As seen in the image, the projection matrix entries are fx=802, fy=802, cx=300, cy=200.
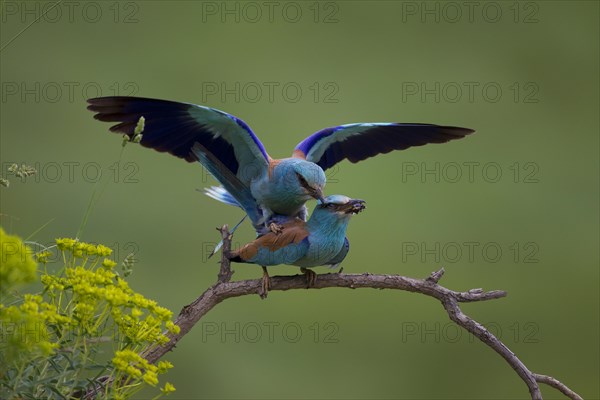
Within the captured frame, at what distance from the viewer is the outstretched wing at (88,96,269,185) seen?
217 cm

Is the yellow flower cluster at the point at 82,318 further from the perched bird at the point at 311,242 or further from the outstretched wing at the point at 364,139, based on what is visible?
the outstretched wing at the point at 364,139

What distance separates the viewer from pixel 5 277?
1.12m

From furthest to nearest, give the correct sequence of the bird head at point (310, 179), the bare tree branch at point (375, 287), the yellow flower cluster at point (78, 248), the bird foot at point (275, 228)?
1. the bird head at point (310, 179)
2. the bird foot at point (275, 228)
3. the bare tree branch at point (375, 287)
4. the yellow flower cluster at point (78, 248)

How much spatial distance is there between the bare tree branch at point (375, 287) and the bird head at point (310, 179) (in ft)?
0.90

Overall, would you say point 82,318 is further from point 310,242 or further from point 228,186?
point 228,186

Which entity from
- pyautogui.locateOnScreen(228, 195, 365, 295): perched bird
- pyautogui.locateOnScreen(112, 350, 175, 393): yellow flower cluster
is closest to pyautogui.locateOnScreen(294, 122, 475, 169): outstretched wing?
pyautogui.locateOnScreen(228, 195, 365, 295): perched bird

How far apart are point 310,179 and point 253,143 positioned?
29cm

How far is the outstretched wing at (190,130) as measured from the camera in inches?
85.5

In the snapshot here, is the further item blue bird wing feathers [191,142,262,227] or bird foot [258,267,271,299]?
blue bird wing feathers [191,142,262,227]

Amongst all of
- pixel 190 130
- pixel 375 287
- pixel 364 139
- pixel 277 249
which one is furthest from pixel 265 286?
pixel 364 139

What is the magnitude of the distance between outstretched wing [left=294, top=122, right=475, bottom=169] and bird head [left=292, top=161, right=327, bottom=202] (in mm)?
261

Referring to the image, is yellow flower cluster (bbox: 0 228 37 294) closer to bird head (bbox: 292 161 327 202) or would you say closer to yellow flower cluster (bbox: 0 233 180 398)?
yellow flower cluster (bbox: 0 233 180 398)

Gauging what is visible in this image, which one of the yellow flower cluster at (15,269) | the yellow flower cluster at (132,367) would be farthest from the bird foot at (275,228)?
the yellow flower cluster at (15,269)

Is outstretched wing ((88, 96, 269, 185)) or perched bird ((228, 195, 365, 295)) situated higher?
outstretched wing ((88, 96, 269, 185))
